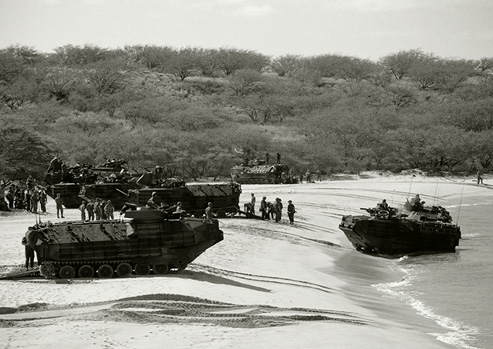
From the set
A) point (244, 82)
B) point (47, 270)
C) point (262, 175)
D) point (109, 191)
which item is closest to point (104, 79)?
point (244, 82)

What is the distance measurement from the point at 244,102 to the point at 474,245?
76193 millimetres

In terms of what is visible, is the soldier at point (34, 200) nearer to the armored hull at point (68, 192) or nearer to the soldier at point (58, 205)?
the soldier at point (58, 205)

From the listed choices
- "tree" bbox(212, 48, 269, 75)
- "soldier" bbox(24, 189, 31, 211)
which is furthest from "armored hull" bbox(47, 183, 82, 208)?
"tree" bbox(212, 48, 269, 75)

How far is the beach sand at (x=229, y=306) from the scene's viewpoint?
642 inches

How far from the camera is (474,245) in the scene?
121ft

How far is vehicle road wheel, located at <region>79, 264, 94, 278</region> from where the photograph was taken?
22.7 metres

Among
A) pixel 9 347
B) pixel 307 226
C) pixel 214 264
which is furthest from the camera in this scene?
pixel 307 226

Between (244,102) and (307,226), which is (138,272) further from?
(244,102)

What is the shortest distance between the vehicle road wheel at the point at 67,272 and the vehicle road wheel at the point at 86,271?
8.4 inches

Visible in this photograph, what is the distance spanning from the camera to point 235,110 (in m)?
109

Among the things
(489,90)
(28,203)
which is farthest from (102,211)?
(489,90)

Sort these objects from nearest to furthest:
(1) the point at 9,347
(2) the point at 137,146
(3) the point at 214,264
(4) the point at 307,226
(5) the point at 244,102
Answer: (1) the point at 9,347 → (3) the point at 214,264 → (4) the point at 307,226 → (2) the point at 137,146 → (5) the point at 244,102

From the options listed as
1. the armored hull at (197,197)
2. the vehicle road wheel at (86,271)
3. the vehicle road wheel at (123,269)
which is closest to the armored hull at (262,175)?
the armored hull at (197,197)

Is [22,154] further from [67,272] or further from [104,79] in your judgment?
[104,79]
